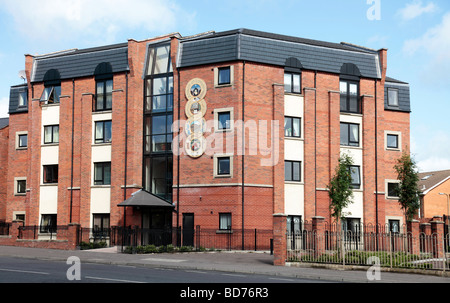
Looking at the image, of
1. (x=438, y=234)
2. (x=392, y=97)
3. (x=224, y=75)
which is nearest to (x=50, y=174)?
(x=224, y=75)

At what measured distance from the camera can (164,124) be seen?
1399 inches

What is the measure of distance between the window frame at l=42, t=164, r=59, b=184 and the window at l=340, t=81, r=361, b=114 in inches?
812

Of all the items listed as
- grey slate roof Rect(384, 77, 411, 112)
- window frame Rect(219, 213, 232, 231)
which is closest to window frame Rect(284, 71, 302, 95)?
grey slate roof Rect(384, 77, 411, 112)

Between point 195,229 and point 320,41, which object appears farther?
point 320,41

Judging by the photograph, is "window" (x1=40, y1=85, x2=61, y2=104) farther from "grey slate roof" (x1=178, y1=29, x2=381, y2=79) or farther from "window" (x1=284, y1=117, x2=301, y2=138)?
"window" (x1=284, y1=117, x2=301, y2=138)

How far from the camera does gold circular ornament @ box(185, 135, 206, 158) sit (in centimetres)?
3362

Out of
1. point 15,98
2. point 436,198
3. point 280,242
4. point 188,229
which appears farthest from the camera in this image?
point 436,198

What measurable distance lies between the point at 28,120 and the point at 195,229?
16.2 metres

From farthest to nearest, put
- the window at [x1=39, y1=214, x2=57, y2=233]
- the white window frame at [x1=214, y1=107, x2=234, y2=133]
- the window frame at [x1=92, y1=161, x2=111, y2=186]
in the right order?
the window at [x1=39, y1=214, x2=57, y2=233]
the window frame at [x1=92, y1=161, x2=111, y2=186]
the white window frame at [x1=214, y1=107, x2=234, y2=133]

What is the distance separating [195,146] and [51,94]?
12.5m

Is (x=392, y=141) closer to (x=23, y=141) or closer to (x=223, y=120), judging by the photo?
(x=223, y=120)

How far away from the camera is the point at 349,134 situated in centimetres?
3650
